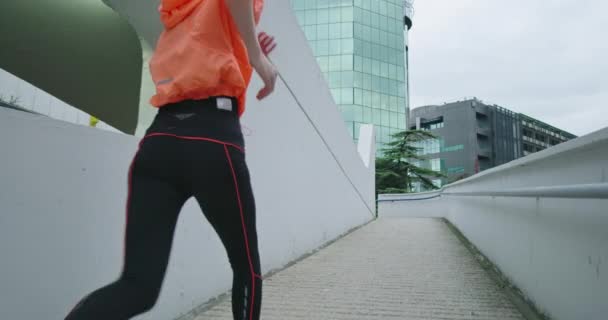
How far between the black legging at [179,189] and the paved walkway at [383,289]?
1229 mm

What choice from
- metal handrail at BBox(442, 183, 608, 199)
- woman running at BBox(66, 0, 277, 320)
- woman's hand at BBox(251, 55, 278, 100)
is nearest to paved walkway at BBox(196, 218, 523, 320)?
metal handrail at BBox(442, 183, 608, 199)

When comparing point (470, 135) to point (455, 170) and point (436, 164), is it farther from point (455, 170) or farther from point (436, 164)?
point (436, 164)

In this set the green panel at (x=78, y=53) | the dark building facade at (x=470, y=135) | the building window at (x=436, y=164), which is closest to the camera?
the green panel at (x=78, y=53)

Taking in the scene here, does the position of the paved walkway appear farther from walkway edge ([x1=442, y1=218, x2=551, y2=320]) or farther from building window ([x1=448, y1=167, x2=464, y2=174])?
building window ([x1=448, y1=167, x2=464, y2=174])

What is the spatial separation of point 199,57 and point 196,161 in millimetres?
314

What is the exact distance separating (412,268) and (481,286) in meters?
0.81

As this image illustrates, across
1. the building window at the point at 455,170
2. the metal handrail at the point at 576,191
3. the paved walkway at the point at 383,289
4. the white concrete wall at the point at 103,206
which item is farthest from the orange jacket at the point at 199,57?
the building window at the point at 455,170

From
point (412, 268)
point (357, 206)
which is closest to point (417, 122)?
point (357, 206)

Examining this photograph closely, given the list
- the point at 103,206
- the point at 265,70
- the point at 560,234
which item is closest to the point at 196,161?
the point at 265,70

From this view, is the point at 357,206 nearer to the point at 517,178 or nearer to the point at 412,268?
the point at 412,268

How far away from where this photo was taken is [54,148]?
136 centimetres

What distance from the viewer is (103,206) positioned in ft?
5.23

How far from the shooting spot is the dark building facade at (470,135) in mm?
53938

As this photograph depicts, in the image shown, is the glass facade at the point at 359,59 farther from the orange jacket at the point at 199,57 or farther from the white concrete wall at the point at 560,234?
the orange jacket at the point at 199,57
